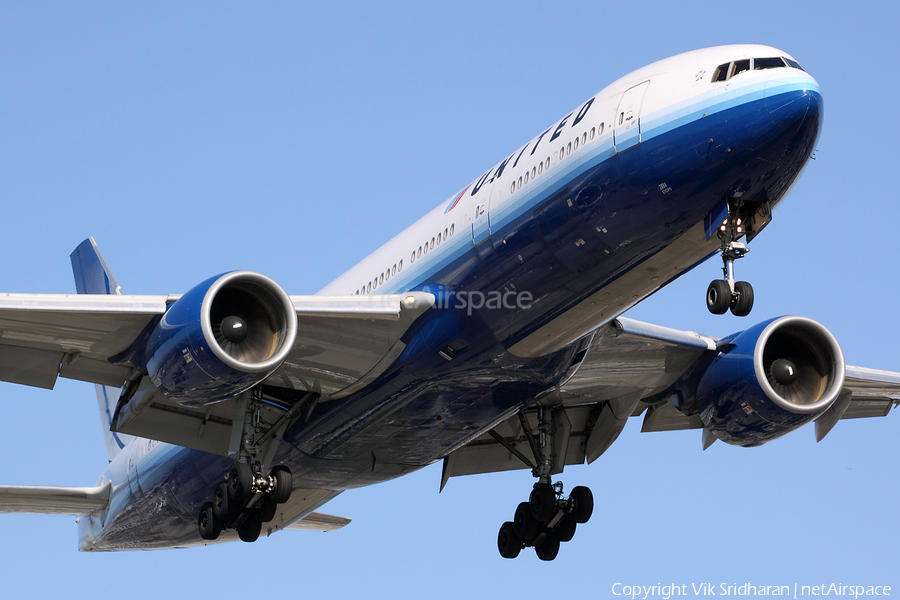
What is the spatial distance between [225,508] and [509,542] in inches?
265

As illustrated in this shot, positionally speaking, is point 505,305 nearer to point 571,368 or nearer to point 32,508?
point 571,368

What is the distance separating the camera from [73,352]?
20.8m

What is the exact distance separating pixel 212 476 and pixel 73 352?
4818mm

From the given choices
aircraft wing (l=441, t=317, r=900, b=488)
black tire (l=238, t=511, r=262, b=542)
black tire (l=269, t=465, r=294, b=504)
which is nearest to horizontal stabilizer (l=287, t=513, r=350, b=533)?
aircraft wing (l=441, t=317, r=900, b=488)

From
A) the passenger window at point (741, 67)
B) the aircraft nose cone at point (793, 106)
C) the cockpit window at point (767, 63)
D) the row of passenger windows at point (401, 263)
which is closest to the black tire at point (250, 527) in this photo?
the row of passenger windows at point (401, 263)

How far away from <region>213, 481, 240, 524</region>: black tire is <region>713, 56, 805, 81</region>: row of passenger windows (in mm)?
10856

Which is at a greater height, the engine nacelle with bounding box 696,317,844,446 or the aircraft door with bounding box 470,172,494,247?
the aircraft door with bounding box 470,172,494,247

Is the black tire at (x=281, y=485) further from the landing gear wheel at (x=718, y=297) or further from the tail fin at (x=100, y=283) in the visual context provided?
the tail fin at (x=100, y=283)

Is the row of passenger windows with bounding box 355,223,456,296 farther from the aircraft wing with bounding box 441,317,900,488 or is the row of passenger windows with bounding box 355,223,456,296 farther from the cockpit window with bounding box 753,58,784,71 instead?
the cockpit window with bounding box 753,58,784,71

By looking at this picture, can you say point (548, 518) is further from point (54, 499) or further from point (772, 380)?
point (54, 499)

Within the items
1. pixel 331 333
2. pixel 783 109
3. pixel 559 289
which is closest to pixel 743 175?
pixel 783 109

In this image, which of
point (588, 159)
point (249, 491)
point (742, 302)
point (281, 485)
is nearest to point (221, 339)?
point (249, 491)

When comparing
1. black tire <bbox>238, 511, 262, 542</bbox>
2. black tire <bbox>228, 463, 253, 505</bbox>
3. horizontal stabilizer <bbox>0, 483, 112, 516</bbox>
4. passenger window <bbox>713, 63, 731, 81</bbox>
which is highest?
passenger window <bbox>713, 63, 731, 81</bbox>

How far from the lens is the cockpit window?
1698 centimetres
